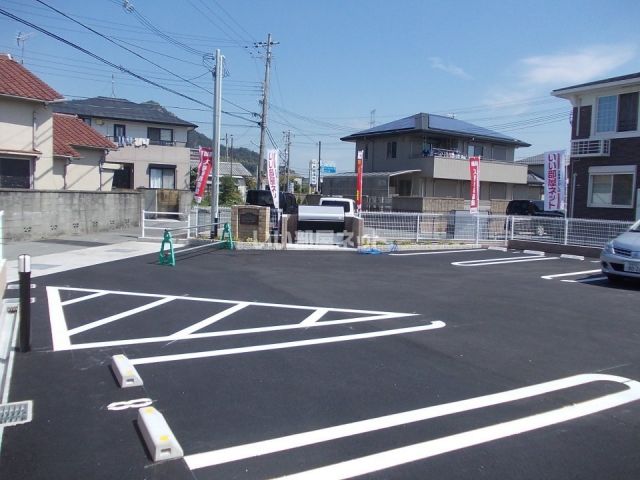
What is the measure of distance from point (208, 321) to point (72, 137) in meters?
21.1

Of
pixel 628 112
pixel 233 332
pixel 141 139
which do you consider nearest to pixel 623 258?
pixel 233 332

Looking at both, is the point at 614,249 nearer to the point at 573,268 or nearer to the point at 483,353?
the point at 573,268

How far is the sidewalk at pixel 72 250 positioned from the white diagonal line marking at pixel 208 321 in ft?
16.1

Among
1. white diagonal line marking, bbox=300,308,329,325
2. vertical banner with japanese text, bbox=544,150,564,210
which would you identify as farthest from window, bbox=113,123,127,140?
white diagonal line marking, bbox=300,308,329,325

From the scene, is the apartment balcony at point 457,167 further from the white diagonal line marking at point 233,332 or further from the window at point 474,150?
the white diagonal line marking at point 233,332

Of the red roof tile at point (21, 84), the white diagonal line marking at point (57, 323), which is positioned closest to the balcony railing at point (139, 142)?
the red roof tile at point (21, 84)

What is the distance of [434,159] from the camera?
3616 centimetres

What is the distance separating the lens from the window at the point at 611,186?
68.5ft

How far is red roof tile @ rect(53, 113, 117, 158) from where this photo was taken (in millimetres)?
23391

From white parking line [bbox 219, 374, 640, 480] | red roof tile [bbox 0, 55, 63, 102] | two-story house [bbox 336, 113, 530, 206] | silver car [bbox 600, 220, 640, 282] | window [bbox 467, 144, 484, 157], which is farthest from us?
window [bbox 467, 144, 484, 157]

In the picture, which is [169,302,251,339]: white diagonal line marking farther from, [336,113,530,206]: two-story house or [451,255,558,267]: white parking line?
[336,113,530,206]: two-story house

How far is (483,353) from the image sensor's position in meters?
6.39

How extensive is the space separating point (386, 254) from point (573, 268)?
5350 mm

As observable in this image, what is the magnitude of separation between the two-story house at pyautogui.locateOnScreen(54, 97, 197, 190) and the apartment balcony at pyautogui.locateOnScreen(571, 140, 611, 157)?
87.8 feet
